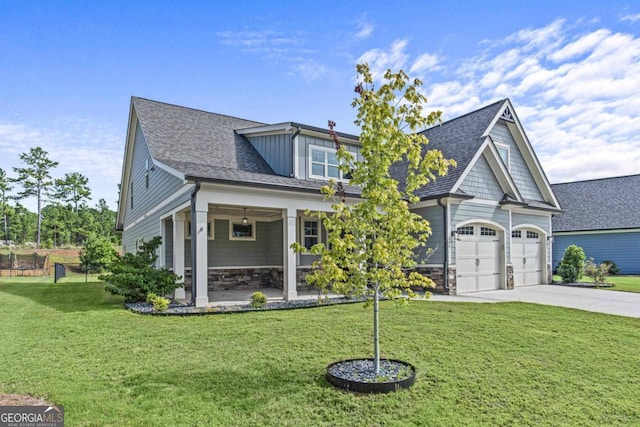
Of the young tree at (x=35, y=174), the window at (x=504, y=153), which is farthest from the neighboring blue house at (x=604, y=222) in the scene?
the young tree at (x=35, y=174)

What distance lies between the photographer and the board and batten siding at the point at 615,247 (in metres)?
20.0

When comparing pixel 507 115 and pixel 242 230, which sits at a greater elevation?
pixel 507 115

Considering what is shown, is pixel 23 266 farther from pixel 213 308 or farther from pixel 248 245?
pixel 213 308

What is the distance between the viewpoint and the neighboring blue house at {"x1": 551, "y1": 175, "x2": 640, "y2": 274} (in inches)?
795

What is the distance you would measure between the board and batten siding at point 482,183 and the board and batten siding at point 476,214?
0.41 meters

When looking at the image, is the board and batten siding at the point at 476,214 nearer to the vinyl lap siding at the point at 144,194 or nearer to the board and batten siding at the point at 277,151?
the board and batten siding at the point at 277,151

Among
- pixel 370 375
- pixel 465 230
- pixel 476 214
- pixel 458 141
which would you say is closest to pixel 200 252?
pixel 370 375

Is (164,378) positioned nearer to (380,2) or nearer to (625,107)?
(380,2)

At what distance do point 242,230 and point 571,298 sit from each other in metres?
11.1

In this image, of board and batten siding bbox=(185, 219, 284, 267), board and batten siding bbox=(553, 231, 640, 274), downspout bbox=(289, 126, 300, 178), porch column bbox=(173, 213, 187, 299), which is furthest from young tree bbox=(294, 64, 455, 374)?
board and batten siding bbox=(553, 231, 640, 274)

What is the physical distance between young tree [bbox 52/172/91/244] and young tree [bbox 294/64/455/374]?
2053 inches

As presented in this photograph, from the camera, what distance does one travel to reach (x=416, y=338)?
20.8 feet

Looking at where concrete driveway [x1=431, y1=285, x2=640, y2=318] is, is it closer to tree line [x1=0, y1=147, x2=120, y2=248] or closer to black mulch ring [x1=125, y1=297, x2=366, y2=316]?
black mulch ring [x1=125, y1=297, x2=366, y2=316]

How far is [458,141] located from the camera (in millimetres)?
15094
